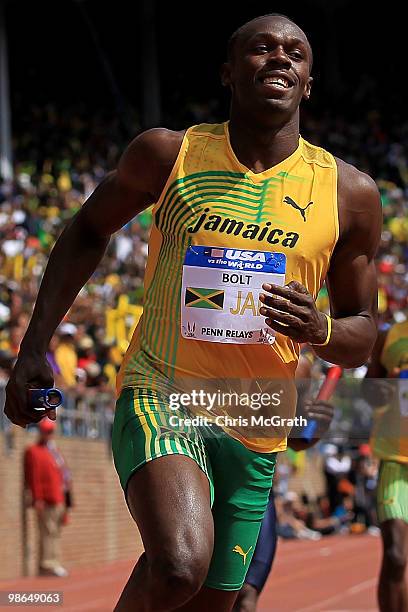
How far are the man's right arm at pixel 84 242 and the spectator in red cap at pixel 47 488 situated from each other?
9274 mm

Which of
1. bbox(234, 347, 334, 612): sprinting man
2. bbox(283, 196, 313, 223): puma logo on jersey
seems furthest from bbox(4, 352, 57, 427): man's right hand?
bbox(234, 347, 334, 612): sprinting man

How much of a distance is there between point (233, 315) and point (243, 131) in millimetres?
719

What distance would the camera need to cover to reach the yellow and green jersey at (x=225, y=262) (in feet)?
14.8

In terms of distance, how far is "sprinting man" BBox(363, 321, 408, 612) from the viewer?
721 cm

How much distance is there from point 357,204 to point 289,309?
0.74 metres

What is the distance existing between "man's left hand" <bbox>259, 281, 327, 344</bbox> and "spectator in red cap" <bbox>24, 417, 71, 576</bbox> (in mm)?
9987

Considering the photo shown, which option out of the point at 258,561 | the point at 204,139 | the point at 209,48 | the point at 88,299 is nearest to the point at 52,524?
the point at 88,299

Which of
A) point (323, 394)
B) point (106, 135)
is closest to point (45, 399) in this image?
point (323, 394)

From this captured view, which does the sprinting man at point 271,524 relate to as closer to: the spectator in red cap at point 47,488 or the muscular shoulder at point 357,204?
the muscular shoulder at point 357,204

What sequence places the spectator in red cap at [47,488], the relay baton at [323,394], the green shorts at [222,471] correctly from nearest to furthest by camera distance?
the green shorts at [222,471]
the relay baton at [323,394]
the spectator in red cap at [47,488]

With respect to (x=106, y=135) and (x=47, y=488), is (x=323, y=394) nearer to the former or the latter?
(x=47, y=488)

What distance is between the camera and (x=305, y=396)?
6.27 m

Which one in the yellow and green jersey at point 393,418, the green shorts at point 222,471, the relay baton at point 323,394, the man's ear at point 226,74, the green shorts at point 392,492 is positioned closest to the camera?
the green shorts at point 222,471

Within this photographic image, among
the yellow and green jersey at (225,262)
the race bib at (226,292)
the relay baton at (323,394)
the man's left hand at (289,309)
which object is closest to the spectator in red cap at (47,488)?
the relay baton at (323,394)
